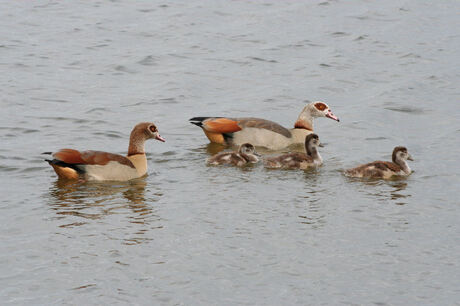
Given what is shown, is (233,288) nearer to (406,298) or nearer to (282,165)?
(406,298)

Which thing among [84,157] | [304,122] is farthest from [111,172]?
[304,122]

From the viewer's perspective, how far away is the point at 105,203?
39.1 ft

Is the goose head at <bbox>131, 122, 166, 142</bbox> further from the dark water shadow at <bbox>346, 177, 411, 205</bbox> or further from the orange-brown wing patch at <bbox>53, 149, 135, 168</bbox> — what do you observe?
the dark water shadow at <bbox>346, 177, 411, 205</bbox>

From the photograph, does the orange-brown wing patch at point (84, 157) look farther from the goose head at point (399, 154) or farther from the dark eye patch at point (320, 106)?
the dark eye patch at point (320, 106)

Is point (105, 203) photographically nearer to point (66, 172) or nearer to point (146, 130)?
point (66, 172)

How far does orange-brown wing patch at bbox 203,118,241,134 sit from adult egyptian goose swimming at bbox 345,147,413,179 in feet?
10.8

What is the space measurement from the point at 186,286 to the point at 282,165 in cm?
584

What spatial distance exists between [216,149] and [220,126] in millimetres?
461

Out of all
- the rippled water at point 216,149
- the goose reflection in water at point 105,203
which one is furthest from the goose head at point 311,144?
the goose reflection in water at point 105,203

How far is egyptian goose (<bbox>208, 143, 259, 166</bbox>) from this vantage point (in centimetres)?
1461

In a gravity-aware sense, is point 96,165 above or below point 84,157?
below

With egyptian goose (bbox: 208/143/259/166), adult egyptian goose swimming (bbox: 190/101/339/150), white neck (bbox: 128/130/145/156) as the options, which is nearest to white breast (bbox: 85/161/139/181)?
white neck (bbox: 128/130/145/156)

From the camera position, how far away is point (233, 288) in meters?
8.88

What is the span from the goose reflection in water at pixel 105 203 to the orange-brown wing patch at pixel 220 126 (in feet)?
10.3
